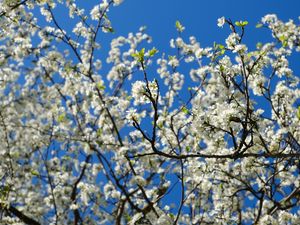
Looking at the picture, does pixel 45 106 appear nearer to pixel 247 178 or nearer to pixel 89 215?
pixel 89 215

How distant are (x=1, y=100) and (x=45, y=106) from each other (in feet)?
4.73

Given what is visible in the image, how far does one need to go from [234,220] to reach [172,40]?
15.5ft

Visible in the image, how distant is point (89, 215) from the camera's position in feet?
32.3

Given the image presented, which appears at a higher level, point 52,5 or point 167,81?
point 167,81

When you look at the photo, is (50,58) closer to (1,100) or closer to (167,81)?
(167,81)

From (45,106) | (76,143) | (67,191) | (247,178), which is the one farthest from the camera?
(45,106)

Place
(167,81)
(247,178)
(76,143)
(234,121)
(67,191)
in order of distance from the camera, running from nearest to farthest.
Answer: (234,121) → (247,178) → (67,191) → (167,81) → (76,143)

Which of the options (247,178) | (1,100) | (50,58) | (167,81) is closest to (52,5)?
(50,58)

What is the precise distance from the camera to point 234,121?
4.27m

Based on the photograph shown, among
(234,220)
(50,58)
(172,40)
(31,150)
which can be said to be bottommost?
(234,220)

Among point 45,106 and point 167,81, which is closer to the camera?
point 167,81

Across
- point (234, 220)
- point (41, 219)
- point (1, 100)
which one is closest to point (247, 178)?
point (234, 220)

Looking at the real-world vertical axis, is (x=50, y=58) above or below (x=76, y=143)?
above

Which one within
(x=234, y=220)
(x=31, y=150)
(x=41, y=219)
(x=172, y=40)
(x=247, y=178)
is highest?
(x=172, y=40)
